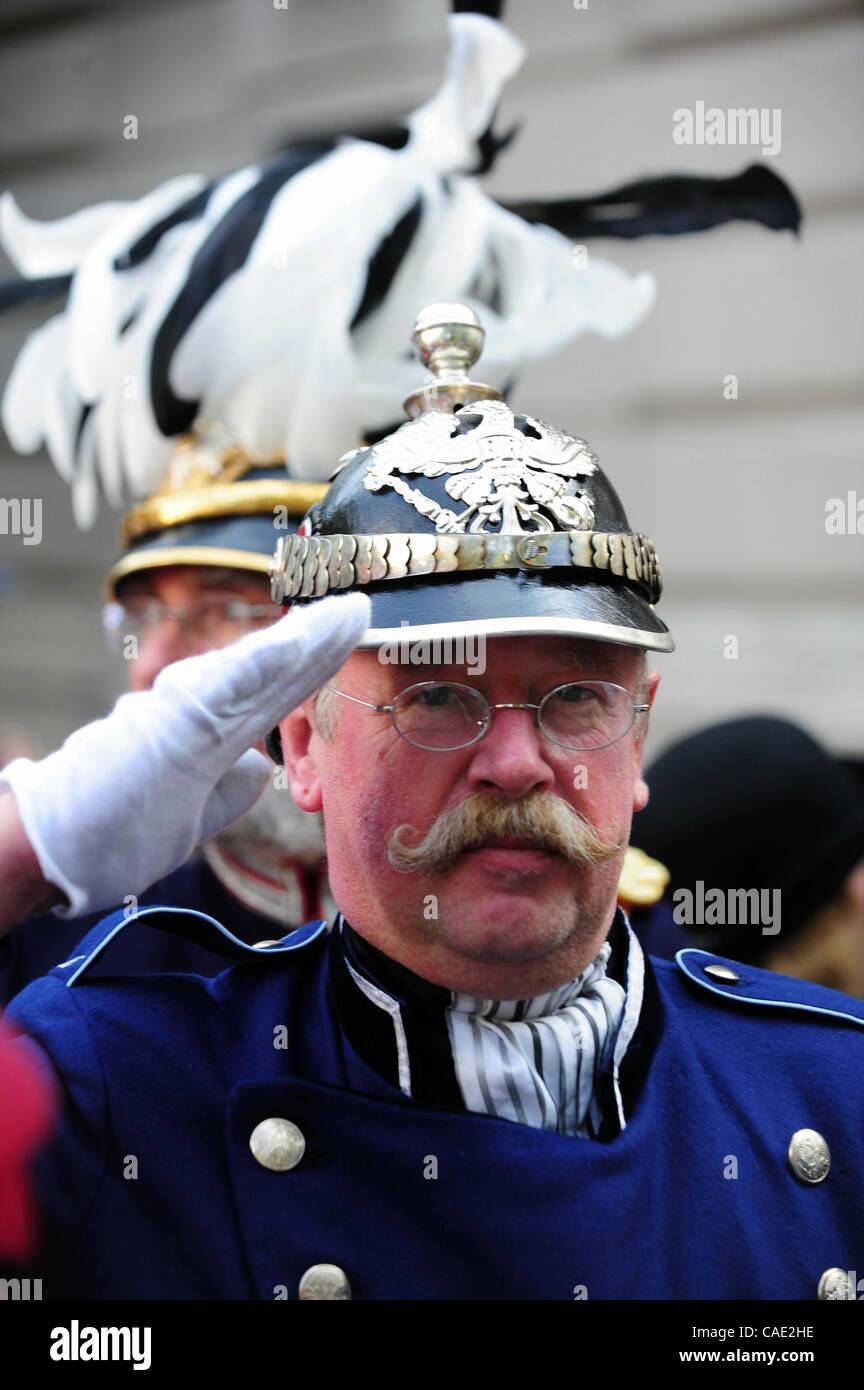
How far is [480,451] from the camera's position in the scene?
214 cm

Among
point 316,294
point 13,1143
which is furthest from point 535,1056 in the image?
point 316,294

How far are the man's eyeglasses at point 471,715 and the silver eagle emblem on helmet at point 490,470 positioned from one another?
23 centimetres

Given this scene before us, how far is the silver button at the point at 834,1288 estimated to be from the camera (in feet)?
6.57

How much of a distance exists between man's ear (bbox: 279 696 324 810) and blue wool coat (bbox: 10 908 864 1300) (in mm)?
233

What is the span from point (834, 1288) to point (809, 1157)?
0.18 m

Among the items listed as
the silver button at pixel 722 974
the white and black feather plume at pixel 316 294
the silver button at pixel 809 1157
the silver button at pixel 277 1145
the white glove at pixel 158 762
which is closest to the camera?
the white glove at pixel 158 762

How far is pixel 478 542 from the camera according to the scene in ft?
6.71

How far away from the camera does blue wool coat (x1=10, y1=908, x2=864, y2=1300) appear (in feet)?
6.30

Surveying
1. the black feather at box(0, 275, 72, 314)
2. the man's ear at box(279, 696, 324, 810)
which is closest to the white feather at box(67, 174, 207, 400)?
the black feather at box(0, 275, 72, 314)

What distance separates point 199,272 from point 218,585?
36.7 inches

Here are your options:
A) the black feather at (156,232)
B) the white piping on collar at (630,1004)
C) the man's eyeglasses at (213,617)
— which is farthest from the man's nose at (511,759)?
the black feather at (156,232)

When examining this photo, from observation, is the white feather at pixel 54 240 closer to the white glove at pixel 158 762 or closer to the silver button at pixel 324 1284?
the white glove at pixel 158 762
